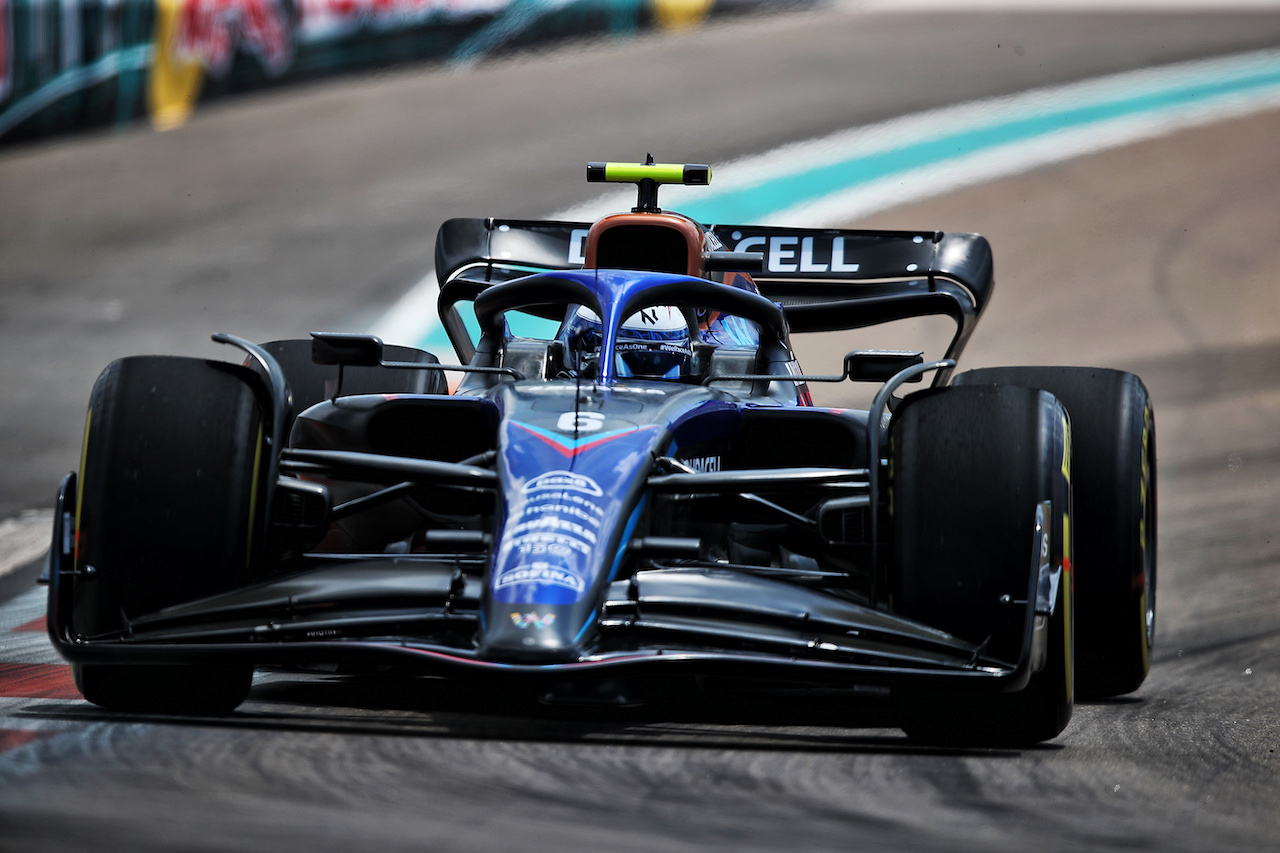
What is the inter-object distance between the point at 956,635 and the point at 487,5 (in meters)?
16.7

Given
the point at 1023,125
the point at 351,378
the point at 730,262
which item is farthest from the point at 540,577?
the point at 1023,125

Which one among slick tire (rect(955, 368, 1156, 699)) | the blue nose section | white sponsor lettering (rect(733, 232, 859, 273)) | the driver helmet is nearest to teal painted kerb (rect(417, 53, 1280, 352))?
white sponsor lettering (rect(733, 232, 859, 273))

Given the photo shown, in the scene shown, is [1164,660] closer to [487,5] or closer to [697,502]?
[697,502]

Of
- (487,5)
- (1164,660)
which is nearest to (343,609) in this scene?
(1164,660)

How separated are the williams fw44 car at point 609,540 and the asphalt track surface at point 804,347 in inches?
8.7

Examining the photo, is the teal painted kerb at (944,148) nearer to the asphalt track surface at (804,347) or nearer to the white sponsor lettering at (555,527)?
the asphalt track surface at (804,347)

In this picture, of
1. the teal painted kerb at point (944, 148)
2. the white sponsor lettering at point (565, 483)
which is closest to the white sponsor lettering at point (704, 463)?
the white sponsor lettering at point (565, 483)

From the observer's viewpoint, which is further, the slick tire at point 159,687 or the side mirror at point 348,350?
the side mirror at point 348,350

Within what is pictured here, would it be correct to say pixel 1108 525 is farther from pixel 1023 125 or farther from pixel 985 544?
pixel 1023 125

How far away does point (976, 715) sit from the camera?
4.43 m

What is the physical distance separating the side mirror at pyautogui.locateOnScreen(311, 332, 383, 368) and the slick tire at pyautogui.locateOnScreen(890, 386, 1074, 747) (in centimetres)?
181

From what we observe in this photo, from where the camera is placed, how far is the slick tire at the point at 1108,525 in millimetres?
5523

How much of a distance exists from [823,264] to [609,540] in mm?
4044

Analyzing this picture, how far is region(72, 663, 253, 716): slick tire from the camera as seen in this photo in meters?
4.61
